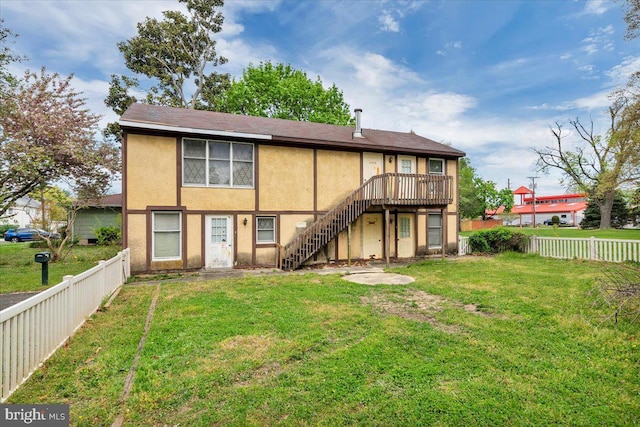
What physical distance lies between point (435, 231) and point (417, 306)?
900 cm

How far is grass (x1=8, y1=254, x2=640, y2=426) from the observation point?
2670 mm

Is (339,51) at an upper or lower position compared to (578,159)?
upper

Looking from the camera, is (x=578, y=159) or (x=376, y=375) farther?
(x=578, y=159)

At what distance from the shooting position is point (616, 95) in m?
13.0

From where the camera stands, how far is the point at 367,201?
→ 451 inches

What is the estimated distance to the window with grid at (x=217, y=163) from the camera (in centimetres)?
1031

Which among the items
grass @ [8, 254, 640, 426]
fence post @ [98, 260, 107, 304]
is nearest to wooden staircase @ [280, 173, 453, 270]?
grass @ [8, 254, 640, 426]

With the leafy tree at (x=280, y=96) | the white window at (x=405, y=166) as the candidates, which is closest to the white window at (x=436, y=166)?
the white window at (x=405, y=166)

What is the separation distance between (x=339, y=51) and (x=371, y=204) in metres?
11.5

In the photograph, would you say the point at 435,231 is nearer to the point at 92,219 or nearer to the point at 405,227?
the point at 405,227

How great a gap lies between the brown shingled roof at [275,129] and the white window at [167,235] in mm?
2911

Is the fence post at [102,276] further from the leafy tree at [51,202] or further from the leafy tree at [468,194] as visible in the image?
the leafy tree at [468,194]

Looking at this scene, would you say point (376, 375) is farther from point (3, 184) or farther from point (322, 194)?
point (3, 184)

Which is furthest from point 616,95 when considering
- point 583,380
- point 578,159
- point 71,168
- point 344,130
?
point 71,168
